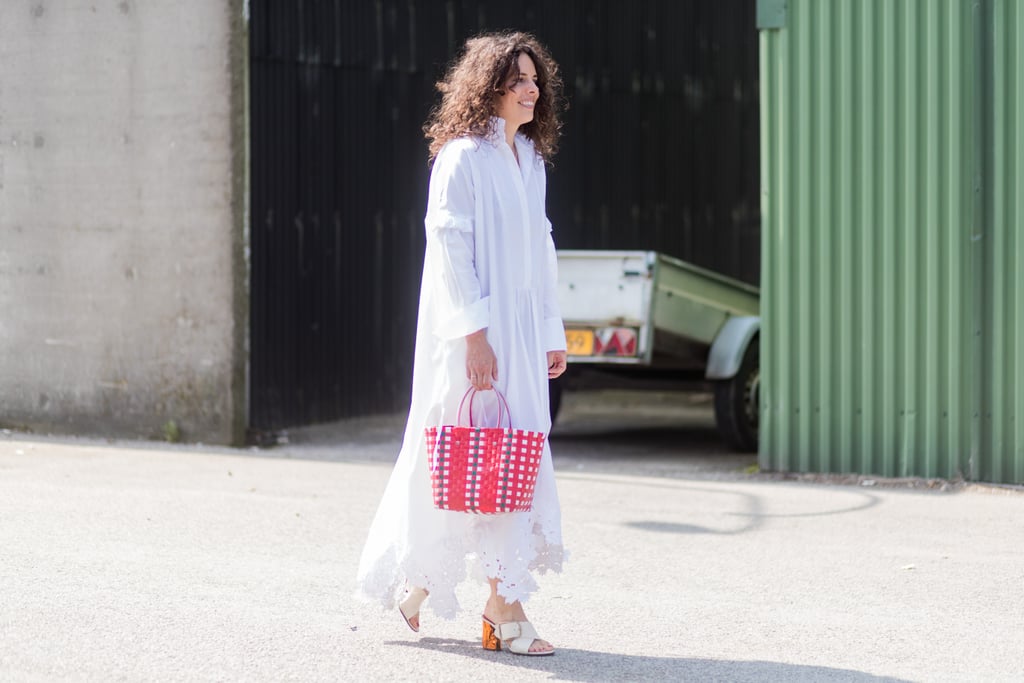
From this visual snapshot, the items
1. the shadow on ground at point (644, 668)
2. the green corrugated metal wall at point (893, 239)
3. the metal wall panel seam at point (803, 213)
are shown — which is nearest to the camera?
the shadow on ground at point (644, 668)

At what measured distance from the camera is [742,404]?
1166 centimetres

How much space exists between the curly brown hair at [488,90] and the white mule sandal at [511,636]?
1638 mm

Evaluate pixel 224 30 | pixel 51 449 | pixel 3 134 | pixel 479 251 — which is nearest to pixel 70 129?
pixel 3 134

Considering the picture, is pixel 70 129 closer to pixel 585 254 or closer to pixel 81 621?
pixel 585 254

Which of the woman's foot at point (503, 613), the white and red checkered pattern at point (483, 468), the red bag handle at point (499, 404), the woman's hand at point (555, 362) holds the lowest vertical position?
the woman's foot at point (503, 613)

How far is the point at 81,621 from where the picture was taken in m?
5.77

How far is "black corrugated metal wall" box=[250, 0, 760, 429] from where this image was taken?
12312 millimetres

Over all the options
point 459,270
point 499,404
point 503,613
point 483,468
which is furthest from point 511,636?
point 459,270

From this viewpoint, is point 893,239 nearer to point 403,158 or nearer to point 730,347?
point 730,347

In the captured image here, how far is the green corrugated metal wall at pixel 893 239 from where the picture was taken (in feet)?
31.3

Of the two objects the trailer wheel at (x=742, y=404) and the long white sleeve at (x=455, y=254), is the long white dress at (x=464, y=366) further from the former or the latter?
the trailer wheel at (x=742, y=404)

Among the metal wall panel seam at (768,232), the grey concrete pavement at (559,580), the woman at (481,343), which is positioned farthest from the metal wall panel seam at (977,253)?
the woman at (481,343)

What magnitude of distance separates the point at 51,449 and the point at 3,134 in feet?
8.48

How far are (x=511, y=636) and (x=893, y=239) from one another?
5.24m
